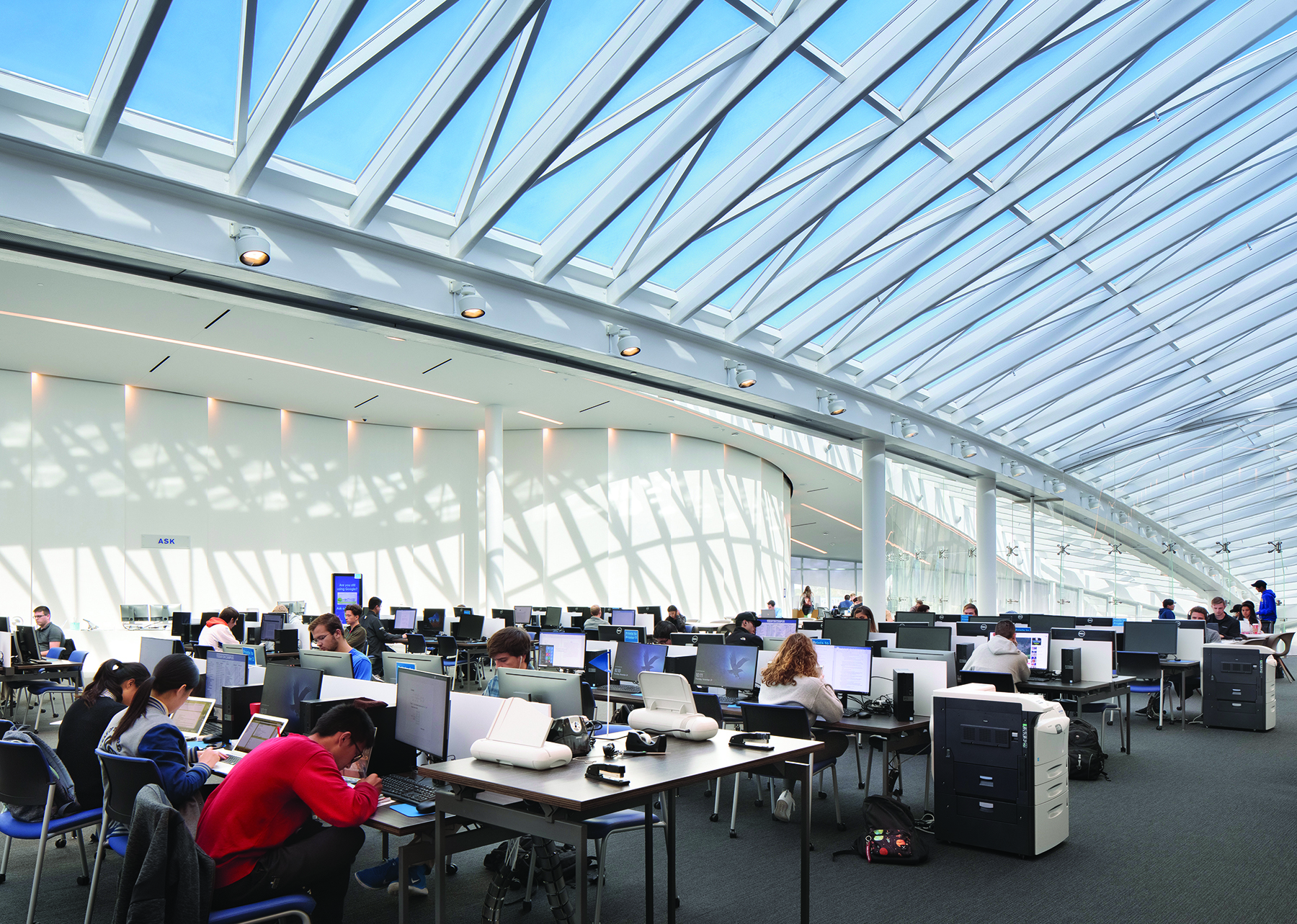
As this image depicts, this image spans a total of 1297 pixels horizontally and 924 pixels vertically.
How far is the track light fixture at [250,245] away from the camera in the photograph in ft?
23.7

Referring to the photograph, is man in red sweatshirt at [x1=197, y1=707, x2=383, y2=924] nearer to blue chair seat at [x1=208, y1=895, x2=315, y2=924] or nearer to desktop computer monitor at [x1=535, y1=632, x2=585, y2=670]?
blue chair seat at [x1=208, y1=895, x2=315, y2=924]

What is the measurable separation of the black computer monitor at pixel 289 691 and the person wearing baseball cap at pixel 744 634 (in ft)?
14.3

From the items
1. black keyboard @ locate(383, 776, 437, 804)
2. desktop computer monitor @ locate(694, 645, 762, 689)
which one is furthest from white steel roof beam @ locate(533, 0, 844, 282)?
black keyboard @ locate(383, 776, 437, 804)

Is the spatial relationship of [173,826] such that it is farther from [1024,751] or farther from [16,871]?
[1024,751]

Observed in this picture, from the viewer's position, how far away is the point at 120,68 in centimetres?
595

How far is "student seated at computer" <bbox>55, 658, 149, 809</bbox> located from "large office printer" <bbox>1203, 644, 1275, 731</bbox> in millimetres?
10977

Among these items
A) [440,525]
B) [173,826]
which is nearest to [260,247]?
[173,826]

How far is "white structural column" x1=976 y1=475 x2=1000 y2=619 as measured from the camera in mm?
17156

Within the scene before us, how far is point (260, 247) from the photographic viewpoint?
23.8ft

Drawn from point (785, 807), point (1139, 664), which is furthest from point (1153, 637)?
point (785, 807)

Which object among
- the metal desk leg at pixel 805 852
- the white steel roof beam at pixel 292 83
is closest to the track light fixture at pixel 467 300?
the white steel roof beam at pixel 292 83

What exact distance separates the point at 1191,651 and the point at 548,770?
10093mm

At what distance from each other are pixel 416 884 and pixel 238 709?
1.54 metres

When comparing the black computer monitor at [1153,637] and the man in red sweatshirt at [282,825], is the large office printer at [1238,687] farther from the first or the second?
the man in red sweatshirt at [282,825]
